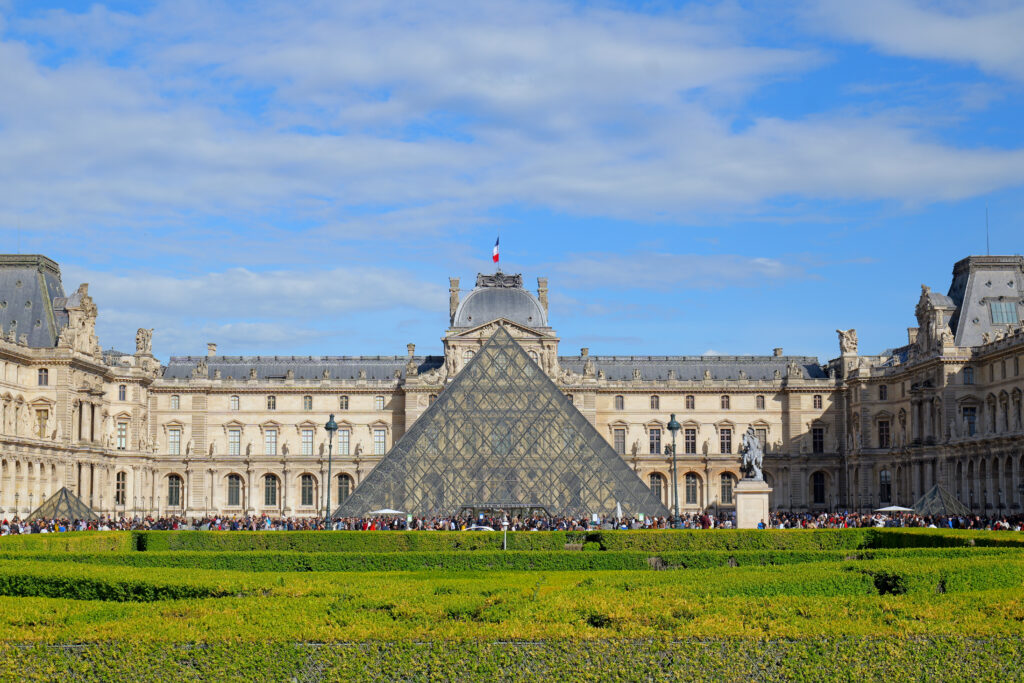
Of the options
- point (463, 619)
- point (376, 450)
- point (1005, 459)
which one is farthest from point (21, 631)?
point (376, 450)

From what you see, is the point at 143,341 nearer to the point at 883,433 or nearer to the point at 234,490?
the point at 234,490

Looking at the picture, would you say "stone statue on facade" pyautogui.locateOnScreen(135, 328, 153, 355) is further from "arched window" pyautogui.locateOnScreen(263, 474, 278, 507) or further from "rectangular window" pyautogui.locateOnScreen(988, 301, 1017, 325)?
"rectangular window" pyautogui.locateOnScreen(988, 301, 1017, 325)

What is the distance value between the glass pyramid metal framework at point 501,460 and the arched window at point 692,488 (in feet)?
83.6

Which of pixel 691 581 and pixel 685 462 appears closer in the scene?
pixel 691 581

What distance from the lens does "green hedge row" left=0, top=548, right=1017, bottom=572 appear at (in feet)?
71.2

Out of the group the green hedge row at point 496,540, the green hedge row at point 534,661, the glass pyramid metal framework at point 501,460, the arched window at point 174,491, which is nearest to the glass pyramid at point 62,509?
the glass pyramid metal framework at point 501,460

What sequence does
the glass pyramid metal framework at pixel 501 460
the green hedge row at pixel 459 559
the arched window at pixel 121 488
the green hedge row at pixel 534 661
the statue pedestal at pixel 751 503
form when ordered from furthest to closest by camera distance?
the arched window at pixel 121 488 → the glass pyramid metal framework at pixel 501 460 → the statue pedestal at pixel 751 503 → the green hedge row at pixel 459 559 → the green hedge row at pixel 534 661

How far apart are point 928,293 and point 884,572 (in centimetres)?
4153

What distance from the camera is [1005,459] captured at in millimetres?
47156

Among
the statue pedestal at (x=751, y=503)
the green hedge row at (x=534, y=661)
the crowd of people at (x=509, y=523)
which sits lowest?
the crowd of people at (x=509, y=523)

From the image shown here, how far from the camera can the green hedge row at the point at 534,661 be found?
34.2ft

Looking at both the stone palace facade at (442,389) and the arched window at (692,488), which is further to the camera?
the arched window at (692,488)

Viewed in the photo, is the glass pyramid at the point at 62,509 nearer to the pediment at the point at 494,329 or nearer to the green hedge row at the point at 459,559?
the green hedge row at the point at 459,559

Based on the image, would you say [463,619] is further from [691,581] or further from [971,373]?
[971,373]
